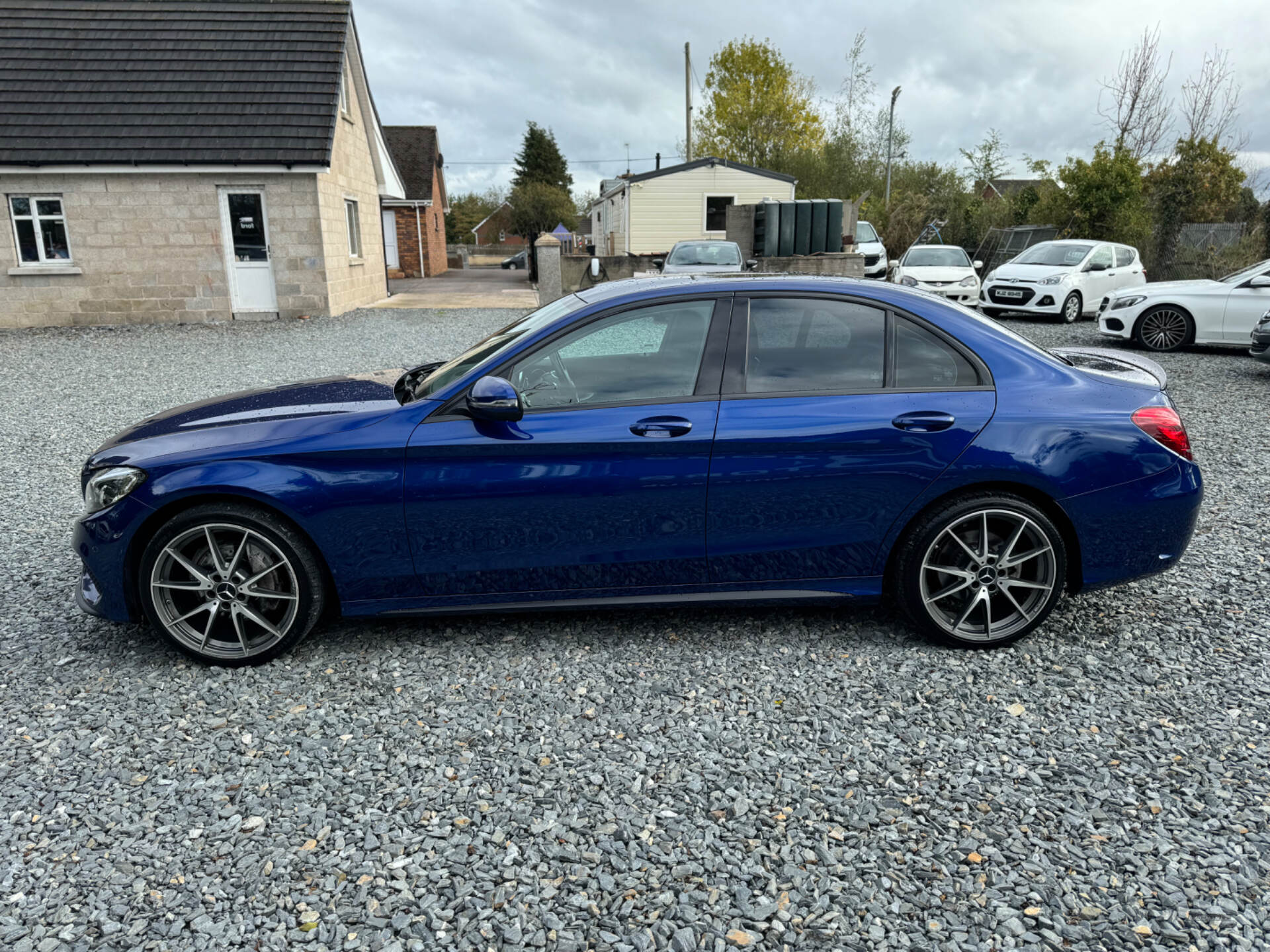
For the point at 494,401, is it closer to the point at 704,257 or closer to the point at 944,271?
the point at 704,257

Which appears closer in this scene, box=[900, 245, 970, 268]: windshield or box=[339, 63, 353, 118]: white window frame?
box=[339, 63, 353, 118]: white window frame

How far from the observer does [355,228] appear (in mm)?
21062

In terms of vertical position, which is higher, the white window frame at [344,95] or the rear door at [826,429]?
the white window frame at [344,95]

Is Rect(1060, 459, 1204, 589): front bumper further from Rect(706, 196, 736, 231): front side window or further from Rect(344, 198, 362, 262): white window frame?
Rect(706, 196, 736, 231): front side window

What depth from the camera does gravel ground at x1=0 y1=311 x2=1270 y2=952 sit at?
2.42 metres

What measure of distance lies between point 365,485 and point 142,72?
18.4 metres

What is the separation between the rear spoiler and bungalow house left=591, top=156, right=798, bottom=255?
28.0 meters

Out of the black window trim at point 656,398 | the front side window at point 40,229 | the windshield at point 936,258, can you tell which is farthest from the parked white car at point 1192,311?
the front side window at point 40,229

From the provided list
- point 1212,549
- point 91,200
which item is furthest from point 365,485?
point 91,200

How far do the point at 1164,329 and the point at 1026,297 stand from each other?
3869 millimetres

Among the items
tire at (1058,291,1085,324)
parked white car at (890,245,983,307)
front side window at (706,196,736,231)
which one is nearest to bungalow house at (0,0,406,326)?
parked white car at (890,245,983,307)

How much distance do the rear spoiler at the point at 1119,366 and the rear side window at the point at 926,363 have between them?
0.64 metres

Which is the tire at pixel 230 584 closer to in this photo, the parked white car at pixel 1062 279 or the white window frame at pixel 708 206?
the parked white car at pixel 1062 279

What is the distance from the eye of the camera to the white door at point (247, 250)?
675 inches
